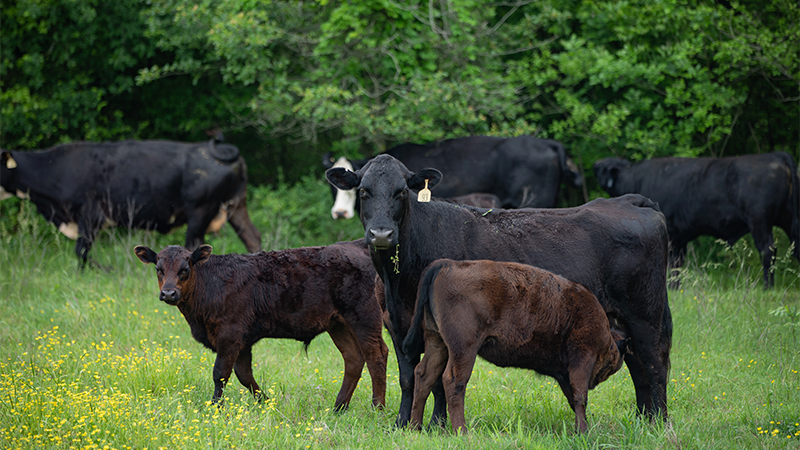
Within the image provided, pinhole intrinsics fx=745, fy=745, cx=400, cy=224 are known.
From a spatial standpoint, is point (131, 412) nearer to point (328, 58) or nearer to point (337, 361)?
point (337, 361)

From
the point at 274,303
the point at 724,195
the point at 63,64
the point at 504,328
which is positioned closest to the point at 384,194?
the point at 504,328

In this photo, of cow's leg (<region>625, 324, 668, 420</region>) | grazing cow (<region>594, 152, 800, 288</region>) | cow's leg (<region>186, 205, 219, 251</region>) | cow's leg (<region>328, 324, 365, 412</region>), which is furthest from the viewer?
cow's leg (<region>186, 205, 219, 251</region>)

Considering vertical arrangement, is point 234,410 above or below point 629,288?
below

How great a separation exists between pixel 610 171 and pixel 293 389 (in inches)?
334

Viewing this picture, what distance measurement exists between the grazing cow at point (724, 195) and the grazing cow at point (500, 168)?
132cm

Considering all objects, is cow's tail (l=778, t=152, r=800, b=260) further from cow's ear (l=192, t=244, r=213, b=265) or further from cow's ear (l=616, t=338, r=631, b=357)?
cow's ear (l=192, t=244, r=213, b=265)

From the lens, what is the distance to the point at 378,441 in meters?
4.80

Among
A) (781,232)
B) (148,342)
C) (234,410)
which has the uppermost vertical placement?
(234,410)

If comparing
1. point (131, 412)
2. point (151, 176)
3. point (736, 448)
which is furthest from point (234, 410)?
point (151, 176)

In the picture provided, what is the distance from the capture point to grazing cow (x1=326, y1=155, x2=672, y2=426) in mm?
5164

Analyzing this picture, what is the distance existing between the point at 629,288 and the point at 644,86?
853cm

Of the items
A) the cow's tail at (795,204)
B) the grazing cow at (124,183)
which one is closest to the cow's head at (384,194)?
the grazing cow at (124,183)

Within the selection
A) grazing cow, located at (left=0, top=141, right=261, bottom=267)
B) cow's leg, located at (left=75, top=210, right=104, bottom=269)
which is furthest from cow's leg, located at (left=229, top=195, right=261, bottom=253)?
cow's leg, located at (left=75, top=210, right=104, bottom=269)

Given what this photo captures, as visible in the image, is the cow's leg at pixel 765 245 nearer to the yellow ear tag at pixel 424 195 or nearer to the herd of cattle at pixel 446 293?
the herd of cattle at pixel 446 293
